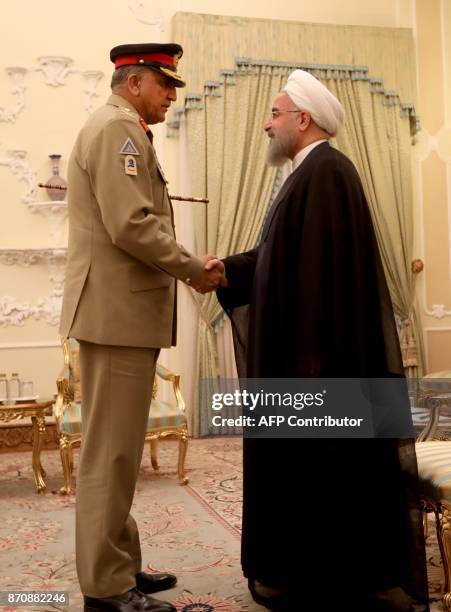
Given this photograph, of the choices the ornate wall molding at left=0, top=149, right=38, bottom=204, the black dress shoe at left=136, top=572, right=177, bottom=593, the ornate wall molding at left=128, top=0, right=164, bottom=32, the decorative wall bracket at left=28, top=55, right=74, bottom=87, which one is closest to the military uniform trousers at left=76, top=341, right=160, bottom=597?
the black dress shoe at left=136, top=572, right=177, bottom=593

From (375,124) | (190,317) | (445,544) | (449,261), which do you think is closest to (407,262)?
(449,261)

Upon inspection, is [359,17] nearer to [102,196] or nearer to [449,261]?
[449,261]

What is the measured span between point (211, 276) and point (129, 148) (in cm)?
56

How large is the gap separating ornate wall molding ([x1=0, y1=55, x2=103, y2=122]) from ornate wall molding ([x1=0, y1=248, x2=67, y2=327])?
1.13 metres

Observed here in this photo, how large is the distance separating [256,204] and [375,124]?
1.39 metres

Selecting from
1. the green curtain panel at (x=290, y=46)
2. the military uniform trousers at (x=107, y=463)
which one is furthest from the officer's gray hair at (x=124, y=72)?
the green curtain panel at (x=290, y=46)

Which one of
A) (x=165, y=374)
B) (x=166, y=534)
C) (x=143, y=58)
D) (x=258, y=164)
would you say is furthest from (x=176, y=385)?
(x=143, y=58)

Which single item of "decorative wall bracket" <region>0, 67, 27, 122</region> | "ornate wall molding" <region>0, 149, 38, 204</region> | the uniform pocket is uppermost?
"decorative wall bracket" <region>0, 67, 27, 122</region>

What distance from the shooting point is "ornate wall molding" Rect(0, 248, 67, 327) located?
6.44 metres

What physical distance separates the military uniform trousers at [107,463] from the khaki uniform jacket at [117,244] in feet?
0.32

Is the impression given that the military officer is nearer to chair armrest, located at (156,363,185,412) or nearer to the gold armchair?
the gold armchair

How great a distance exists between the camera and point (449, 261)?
7559mm

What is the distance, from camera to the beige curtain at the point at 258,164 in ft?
22.4

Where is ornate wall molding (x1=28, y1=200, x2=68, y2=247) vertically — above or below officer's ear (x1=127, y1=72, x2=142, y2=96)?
above
